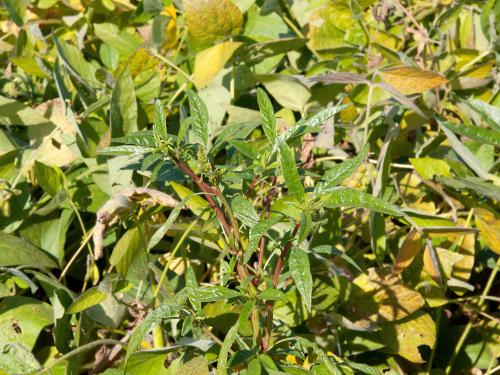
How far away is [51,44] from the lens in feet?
5.04

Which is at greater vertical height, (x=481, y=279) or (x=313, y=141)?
(x=313, y=141)

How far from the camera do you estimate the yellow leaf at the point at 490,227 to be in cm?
109

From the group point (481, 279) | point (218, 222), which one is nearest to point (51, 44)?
point (218, 222)

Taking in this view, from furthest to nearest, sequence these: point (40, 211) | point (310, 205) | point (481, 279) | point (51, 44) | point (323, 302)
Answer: point (51, 44)
point (481, 279)
point (40, 211)
point (323, 302)
point (310, 205)

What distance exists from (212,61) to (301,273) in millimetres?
668

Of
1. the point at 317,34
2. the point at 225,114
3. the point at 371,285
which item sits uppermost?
the point at 317,34

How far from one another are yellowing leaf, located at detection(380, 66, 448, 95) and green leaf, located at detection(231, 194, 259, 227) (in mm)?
527

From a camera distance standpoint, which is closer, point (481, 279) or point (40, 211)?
point (40, 211)

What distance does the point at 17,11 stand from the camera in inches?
57.4

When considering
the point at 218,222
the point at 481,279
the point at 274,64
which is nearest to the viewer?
the point at 218,222

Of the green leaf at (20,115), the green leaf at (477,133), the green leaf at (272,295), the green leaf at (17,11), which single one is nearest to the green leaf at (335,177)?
the green leaf at (272,295)

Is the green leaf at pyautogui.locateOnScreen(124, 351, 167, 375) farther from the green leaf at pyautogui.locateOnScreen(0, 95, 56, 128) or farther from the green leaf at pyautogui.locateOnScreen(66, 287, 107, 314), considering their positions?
the green leaf at pyautogui.locateOnScreen(0, 95, 56, 128)

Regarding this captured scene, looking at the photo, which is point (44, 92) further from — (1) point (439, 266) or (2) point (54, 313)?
(1) point (439, 266)

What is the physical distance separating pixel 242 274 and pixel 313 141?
482mm
